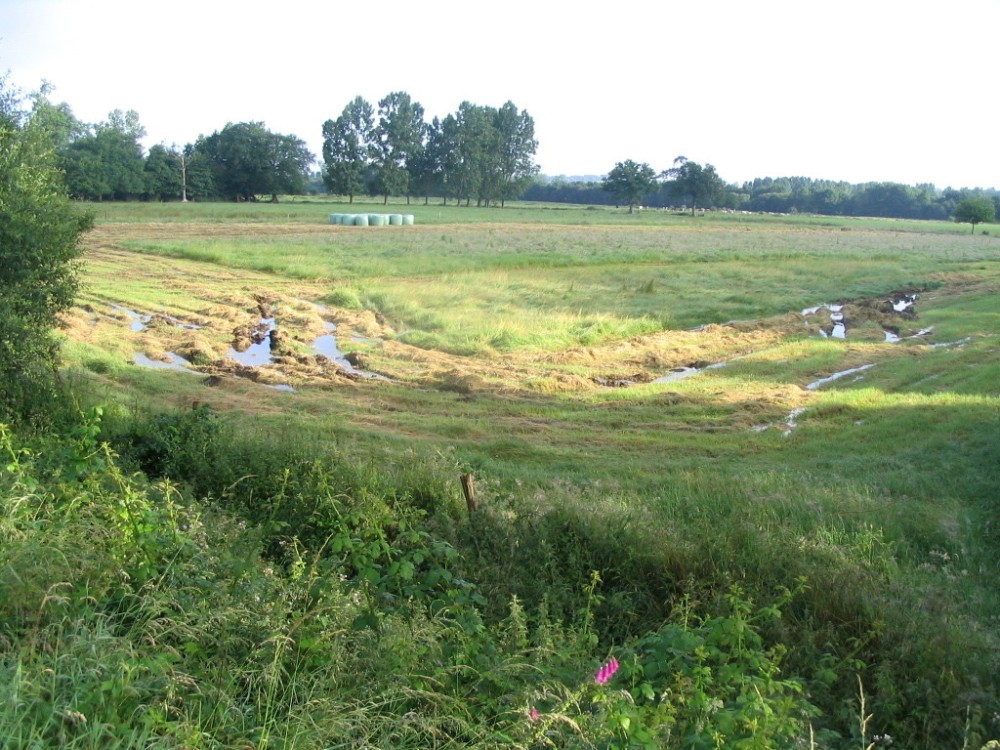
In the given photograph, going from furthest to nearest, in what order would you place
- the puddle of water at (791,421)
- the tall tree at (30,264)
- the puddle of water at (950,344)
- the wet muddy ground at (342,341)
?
1. the puddle of water at (950,344)
2. the wet muddy ground at (342,341)
3. the puddle of water at (791,421)
4. the tall tree at (30,264)

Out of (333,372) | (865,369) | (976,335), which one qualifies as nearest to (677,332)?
(865,369)

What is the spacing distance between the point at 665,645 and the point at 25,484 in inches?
186

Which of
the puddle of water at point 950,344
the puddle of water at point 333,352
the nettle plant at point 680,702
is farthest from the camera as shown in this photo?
the puddle of water at point 950,344

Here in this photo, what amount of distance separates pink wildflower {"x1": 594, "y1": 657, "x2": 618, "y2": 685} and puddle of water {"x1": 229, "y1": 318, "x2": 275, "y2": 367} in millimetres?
15344

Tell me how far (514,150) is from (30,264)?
4907 inches

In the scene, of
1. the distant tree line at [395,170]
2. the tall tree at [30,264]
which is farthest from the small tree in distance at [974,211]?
the tall tree at [30,264]

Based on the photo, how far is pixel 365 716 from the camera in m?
3.96

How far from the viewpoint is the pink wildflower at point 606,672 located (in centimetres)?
430

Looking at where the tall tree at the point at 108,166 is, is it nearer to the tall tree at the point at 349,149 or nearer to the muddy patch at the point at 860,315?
the tall tree at the point at 349,149

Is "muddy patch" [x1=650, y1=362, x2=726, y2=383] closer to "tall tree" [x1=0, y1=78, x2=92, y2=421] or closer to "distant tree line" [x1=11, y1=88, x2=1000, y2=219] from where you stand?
"tall tree" [x1=0, y1=78, x2=92, y2=421]

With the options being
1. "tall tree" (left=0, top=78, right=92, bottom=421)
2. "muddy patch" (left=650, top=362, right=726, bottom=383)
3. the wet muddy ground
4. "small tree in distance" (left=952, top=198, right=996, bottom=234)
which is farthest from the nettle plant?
"small tree in distance" (left=952, top=198, right=996, bottom=234)

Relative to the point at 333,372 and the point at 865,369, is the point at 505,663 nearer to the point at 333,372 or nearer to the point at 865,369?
the point at 333,372

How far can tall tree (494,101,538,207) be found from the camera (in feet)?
417

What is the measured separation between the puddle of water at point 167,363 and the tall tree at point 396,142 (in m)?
102
